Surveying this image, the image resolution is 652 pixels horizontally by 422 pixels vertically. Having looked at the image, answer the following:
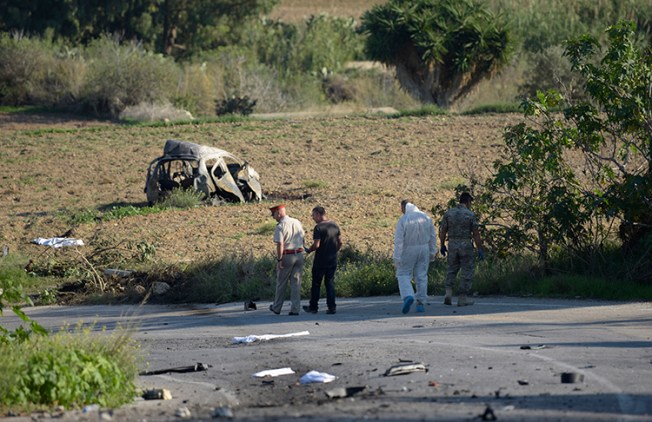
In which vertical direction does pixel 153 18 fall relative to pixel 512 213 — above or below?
above

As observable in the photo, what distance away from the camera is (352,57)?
75750 mm

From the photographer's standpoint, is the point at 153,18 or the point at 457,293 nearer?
the point at 457,293

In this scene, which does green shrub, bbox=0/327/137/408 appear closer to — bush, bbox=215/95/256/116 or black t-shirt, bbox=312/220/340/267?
black t-shirt, bbox=312/220/340/267

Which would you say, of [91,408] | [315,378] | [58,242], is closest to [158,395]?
[91,408]

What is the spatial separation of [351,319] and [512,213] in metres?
5.71

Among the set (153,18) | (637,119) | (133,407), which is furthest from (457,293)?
(153,18)

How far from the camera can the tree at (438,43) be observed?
45.7 metres

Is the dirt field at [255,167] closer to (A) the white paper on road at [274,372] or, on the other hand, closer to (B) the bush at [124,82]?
(B) the bush at [124,82]

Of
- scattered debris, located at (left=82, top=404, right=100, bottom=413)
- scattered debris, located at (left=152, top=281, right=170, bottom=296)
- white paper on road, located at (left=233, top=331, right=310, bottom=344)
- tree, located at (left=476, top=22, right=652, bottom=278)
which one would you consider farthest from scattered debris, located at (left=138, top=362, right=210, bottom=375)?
scattered debris, located at (left=152, top=281, right=170, bottom=296)

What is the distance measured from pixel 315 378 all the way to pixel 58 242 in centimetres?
1466

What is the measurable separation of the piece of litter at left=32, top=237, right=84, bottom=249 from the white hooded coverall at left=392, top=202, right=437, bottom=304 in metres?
10.7

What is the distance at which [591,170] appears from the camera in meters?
18.6

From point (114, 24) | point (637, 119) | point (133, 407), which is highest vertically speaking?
point (114, 24)

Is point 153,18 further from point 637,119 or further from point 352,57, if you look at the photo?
point 637,119
